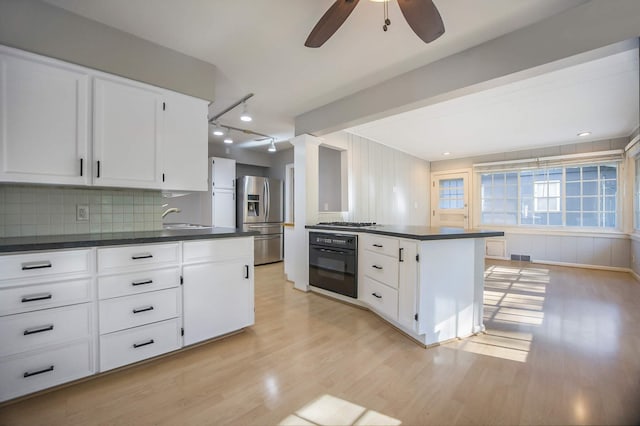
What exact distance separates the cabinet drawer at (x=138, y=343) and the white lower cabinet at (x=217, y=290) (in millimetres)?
92

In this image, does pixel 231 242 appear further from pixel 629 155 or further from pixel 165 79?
pixel 629 155

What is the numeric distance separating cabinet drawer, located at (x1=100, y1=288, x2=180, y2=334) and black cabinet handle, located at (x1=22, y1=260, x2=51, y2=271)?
0.36 metres

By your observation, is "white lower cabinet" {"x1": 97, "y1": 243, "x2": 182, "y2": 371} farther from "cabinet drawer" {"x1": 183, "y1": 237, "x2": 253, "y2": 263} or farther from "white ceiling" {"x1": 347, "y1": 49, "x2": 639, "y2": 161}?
"white ceiling" {"x1": 347, "y1": 49, "x2": 639, "y2": 161}

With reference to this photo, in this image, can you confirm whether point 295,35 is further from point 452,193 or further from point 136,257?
point 452,193

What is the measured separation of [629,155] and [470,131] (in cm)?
271

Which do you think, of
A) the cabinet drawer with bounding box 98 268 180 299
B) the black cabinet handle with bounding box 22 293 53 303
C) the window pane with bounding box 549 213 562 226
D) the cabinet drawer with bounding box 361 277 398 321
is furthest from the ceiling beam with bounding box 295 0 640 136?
the window pane with bounding box 549 213 562 226

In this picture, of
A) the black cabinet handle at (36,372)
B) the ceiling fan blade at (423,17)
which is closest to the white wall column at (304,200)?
the ceiling fan blade at (423,17)

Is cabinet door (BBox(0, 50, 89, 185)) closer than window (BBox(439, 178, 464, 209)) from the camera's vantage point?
Yes

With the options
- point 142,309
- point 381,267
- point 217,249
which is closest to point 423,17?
point 381,267

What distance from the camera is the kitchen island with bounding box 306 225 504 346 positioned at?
2.09m

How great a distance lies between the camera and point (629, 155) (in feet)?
14.4

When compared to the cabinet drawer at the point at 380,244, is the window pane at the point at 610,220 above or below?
above

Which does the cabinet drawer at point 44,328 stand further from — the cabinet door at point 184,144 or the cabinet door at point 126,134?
the cabinet door at point 184,144

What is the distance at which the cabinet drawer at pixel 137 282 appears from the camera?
1674 millimetres
